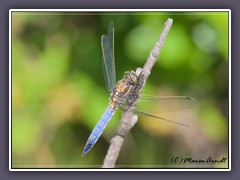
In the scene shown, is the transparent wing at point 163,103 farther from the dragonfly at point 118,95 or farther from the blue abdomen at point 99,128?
the blue abdomen at point 99,128

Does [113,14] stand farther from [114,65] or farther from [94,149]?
[94,149]

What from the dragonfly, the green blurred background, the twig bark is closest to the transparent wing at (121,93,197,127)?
the dragonfly

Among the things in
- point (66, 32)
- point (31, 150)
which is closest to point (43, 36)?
point (66, 32)

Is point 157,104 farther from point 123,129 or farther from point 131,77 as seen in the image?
point 123,129

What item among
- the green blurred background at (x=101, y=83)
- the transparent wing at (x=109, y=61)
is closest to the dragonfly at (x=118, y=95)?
the transparent wing at (x=109, y=61)

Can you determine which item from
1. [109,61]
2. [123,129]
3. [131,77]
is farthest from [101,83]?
[123,129]
